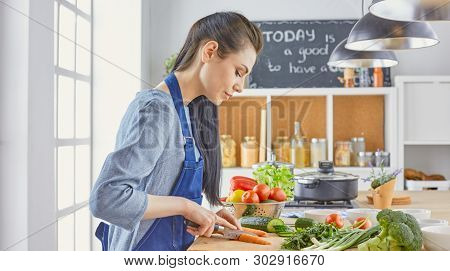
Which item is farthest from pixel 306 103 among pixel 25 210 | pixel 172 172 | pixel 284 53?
pixel 25 210

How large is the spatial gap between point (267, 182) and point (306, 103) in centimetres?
14

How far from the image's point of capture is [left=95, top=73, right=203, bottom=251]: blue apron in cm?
77

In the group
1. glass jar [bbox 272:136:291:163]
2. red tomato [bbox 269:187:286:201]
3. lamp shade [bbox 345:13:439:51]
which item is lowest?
red tomato [bbox 269:187:286:201]

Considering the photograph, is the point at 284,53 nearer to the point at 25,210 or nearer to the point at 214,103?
the point at 214,103

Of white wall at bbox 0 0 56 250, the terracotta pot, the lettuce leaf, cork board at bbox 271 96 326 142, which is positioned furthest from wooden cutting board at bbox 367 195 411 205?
white wall at bbox 0 0 56 250

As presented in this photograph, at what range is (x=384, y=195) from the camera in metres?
1.07

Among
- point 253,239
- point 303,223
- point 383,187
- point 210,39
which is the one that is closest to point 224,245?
point 253,239

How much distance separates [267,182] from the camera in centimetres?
92

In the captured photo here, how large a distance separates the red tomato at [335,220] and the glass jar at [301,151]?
3.0 inches

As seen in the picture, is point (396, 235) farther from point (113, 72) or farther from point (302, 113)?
point (113, 72)

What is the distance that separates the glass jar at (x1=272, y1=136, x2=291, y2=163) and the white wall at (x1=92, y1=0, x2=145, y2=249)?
0.19 metres

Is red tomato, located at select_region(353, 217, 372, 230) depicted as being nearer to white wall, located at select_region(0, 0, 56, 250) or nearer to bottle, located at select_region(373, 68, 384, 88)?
bottle, located at select_region(373, 68, 384, 88)

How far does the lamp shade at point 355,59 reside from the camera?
2.78 ft

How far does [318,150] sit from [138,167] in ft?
0.84
